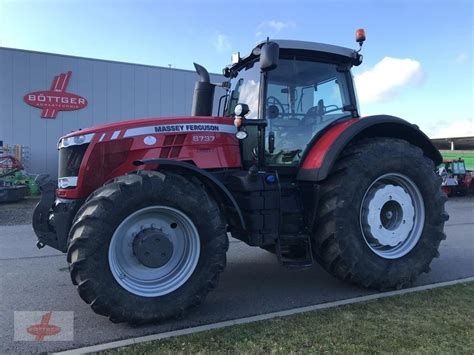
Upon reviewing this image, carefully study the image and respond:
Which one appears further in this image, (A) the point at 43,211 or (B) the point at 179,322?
(A) the point at 43,211

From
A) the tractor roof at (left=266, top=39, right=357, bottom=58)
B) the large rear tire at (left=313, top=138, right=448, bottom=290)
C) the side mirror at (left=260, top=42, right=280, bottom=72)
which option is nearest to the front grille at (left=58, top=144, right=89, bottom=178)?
the side mirror at (left=260, top=42, right=280, bottom=72)

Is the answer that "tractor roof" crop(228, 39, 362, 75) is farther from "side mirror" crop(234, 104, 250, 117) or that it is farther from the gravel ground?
the gravel ground

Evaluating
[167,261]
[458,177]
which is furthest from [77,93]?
[458,177]

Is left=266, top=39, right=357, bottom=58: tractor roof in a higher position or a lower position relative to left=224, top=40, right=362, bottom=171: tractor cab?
higher

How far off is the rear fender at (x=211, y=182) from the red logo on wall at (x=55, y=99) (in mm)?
15111

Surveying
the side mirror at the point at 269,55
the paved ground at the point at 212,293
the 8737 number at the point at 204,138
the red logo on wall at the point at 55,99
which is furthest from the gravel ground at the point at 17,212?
the side mirror at the point at 269,55

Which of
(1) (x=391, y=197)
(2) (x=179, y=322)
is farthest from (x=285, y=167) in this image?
(2) (x=179, y=322)

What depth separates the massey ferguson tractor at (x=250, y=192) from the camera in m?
3.69

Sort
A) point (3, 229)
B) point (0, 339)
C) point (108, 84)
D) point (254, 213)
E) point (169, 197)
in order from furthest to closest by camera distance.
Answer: point (108, 84) → point (3, 229) → point (254, 213) → point (169, 197) → point (0, 339)

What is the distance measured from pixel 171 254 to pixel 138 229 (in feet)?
1.18

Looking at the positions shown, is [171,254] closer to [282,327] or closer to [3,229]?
[282,327]

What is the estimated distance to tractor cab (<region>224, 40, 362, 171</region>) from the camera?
4.66m

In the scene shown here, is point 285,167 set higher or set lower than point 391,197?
higher

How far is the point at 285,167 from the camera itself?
4785 millimetres
